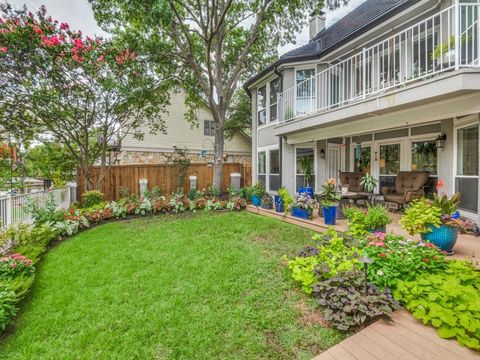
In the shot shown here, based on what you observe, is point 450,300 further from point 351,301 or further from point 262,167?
point 262,167

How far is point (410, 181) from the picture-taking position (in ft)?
21.3

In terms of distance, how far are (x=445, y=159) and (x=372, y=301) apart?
5.04 metres

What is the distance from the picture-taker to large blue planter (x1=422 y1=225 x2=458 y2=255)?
11.3ft

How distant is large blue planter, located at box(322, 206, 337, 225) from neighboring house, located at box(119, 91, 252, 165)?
27.9ft

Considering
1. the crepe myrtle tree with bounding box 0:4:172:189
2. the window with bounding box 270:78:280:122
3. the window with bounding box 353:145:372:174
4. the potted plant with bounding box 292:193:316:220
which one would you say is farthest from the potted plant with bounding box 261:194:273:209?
the crepe myrtle tree with bounding box 0:4:172:189

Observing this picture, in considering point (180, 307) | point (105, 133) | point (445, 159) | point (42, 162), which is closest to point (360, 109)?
point (445, 159)

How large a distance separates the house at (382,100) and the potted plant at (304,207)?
2179 mm

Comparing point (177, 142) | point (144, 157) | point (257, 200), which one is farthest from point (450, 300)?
point (177, 142)

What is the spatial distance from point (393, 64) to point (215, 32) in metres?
5.62

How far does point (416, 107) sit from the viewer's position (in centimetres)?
480

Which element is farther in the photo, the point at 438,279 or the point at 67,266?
the point at 67,266

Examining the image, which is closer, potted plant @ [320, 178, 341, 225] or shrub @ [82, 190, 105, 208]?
potted plant @ [320, 178, 341, 225]

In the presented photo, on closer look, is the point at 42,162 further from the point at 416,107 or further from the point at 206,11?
the point at 416,107

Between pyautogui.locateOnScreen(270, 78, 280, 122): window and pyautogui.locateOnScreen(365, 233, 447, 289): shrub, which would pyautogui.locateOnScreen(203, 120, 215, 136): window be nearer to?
pyautogui.locateOnScreen(270, 78, 280, 122): window
